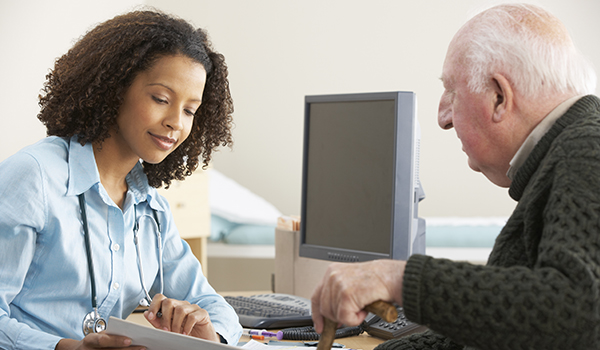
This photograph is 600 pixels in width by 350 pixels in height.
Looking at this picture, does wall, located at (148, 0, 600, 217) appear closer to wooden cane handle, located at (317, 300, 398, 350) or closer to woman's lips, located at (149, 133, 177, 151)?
woman's lips, located at (149, 133, 177, 151)

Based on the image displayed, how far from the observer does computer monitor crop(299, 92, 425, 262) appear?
1311 millimetres

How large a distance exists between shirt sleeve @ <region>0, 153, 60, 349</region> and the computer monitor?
739 mm

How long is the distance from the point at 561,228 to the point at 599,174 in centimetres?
8

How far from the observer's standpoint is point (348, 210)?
1421 mm

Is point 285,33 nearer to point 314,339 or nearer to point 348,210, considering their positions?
point 348,210

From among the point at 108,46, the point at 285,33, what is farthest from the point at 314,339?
the point at 285,33

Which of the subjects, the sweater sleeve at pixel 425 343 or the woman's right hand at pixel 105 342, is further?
the sweater sleeve at pixel 425 343

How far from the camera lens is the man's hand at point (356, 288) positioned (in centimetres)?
62

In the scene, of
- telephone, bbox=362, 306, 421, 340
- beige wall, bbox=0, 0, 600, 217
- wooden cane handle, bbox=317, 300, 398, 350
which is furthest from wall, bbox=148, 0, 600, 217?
wooden cane handle, bbox=317, 300, 398, 350

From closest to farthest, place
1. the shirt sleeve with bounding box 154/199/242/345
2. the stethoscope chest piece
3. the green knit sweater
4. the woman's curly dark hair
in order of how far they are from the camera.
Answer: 1. the green knit sweater
2. the stethoscope chest piece
3. the woman's curly dark hair
4. the shirt sleeve with bounding box 154/199/242/345

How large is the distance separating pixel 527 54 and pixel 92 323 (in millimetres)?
892

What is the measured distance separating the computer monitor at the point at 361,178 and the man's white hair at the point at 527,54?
0.55 meters

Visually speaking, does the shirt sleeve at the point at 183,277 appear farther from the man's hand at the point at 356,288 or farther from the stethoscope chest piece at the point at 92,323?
the man's hand at the point at 356,288

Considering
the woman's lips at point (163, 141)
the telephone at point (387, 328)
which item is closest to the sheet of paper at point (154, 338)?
the woman's lips at point (163, 141)
